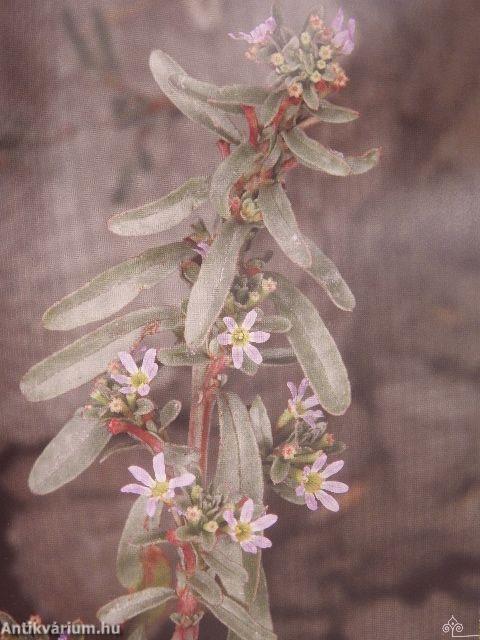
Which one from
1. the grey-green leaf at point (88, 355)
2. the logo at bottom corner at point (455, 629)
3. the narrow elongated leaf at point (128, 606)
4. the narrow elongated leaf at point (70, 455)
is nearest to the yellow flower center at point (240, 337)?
the grey-green leaf at point (88, 355)

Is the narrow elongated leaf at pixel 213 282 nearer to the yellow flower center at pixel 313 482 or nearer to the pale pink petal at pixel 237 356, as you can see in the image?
the pale pink petal at pixel 237 356

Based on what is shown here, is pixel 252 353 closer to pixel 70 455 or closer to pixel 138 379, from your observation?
pixel 138 379

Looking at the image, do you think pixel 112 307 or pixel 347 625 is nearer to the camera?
pixel 112 307

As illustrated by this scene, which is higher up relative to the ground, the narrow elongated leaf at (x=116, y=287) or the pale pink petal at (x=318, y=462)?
the narrow elongated leaf at (x=116, y=287)

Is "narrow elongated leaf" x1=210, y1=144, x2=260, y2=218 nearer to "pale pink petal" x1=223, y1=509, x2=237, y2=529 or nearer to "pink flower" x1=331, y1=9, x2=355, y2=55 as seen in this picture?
"pink flower" x1=331, y1=9, x2=355, y2=55

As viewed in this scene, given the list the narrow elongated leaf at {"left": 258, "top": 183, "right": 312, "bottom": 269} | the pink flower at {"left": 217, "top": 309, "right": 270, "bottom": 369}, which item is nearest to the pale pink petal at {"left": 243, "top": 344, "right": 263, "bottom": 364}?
the pink flower at {"left": 217, "top": 309, "right": 270, "bottom": 369}

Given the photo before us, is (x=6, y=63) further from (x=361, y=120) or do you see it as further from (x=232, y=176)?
(x=361, y=120)

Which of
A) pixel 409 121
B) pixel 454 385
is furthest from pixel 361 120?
pixel 454 385
